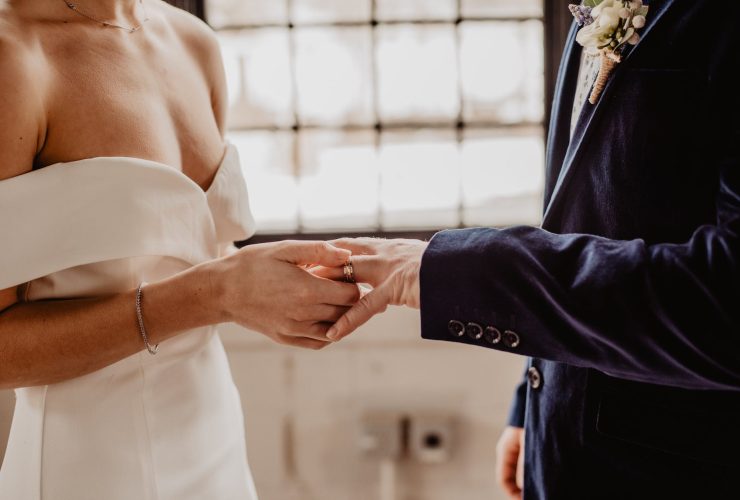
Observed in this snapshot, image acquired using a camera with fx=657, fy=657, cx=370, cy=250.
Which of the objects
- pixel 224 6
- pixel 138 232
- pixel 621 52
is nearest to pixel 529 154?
pixel 224 6

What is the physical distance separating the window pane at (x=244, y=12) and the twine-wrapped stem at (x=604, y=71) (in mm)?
1681

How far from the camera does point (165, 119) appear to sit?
1156mm

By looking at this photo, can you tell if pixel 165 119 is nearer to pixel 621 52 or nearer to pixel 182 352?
pixel 182 352

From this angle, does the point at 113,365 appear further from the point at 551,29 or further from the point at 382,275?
the point at 551,29

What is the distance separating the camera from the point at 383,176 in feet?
8.00

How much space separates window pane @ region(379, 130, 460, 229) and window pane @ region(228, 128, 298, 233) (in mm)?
342

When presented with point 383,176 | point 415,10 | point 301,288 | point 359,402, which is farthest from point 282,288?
point 415,10

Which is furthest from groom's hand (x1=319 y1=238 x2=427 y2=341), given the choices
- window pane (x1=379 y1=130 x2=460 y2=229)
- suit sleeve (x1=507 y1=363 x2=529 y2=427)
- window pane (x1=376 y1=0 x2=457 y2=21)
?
window pane (x1=376 y1=0 x2=457 y2=21)

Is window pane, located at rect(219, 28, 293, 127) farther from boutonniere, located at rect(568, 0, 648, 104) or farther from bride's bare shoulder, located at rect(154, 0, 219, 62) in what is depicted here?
boutonniere, located at rect(568, 0, 648, 104)

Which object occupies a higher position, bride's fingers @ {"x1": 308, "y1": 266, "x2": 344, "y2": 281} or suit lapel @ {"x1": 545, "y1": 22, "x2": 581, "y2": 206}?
suit lapel @ {"x1": 545, "y1": 22, "x2": 581, "y2": 206}

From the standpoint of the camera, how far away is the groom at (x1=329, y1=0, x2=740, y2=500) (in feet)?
2.56

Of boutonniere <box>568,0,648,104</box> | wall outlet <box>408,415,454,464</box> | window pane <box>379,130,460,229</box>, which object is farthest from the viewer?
window pane <box>379,130,460,229</box>

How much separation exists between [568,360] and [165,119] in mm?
783

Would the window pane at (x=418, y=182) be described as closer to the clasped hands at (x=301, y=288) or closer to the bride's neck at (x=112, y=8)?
the bride's neck at (x=112, y=8)
